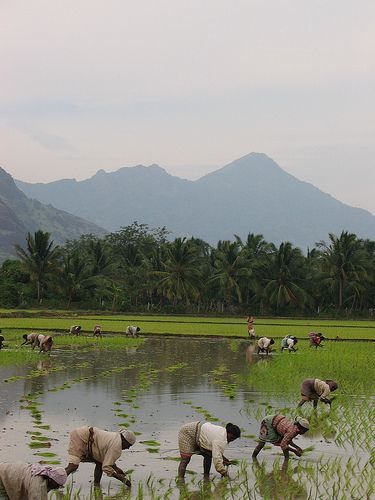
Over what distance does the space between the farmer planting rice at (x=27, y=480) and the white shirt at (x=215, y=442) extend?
9.07 ft

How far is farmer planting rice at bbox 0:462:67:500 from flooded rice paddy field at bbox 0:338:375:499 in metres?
1.49

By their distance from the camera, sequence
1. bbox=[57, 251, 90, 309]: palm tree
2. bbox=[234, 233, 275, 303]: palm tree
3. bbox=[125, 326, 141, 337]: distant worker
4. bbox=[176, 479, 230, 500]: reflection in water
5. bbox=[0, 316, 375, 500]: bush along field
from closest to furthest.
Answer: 1. bbox=[176, 479, 230, 500]: reflection in water
2. bbox=[0, 316, 375, 500]: bush along field
3. bbox=[125, 326, 141, 337]: distant worker
4. bbox=[57, 251, 90, 309]: palm tree
5. bbox=[234, 233, 275, 303]: palm tree

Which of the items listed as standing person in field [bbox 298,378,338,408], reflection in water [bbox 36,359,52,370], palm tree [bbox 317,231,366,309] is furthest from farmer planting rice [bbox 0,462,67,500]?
palm tree [bbox 317,231,366,309]

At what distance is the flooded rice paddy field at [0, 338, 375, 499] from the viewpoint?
9039 mm

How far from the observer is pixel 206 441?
916 cm

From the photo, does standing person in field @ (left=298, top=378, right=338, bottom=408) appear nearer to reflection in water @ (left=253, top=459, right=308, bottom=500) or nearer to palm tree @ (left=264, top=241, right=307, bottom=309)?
reflection in water @ (left=253, top=459, right=308, bottom=500)

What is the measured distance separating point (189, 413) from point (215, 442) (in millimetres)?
5069

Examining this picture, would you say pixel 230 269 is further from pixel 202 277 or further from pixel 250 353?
pixel 250 353

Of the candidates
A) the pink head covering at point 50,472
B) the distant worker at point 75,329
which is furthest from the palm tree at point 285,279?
the pink head covering at point 50,472

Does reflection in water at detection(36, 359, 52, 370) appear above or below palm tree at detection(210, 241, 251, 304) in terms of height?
below

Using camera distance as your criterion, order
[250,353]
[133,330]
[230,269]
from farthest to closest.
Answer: [230,269] < [133,330] < [250,353]

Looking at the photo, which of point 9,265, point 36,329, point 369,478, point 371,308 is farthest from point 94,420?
point 371,308

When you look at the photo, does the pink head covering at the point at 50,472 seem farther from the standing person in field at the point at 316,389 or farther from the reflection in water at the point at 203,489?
the standing person in field at the point at 316,389

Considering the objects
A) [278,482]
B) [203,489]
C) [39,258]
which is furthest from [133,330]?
[39,258]
